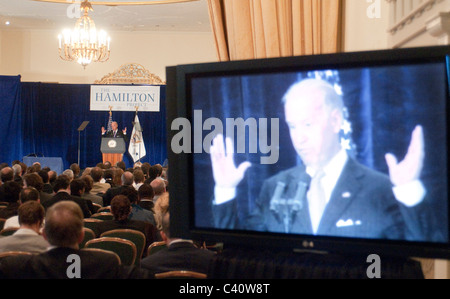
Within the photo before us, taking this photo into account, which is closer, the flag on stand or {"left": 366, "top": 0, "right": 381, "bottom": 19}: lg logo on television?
{"left": 366, "top": 0, "right": 381, "bottom": 19}: lg logo on television

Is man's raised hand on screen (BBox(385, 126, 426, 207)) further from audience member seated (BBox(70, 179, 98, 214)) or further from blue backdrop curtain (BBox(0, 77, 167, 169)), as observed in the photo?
blue backdrop curtain (BBox(0, 77, 167, 169))

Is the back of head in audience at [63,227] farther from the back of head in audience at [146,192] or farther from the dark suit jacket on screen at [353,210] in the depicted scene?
the back of head in audience at [146,192]

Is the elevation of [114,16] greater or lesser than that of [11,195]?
greater

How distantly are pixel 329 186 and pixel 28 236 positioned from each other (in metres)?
2.36

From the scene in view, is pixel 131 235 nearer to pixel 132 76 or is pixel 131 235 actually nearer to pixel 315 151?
pixel 315 151

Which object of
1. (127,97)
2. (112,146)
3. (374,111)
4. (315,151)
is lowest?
(315,151)

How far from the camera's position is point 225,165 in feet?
5.67

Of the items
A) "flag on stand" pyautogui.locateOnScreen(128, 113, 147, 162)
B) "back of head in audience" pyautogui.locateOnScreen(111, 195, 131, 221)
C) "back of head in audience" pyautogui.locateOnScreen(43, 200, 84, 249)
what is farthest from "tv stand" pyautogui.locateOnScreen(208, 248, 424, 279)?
"flag on stand" pyautogui.locateOnScreen(128, 113, 147, 162)

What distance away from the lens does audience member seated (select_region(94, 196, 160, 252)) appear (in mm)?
4141

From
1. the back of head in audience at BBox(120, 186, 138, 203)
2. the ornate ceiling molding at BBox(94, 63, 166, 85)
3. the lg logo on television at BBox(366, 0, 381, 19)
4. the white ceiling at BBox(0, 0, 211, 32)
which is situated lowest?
the back of head in audience at BBox(120, 186, 138, 203)

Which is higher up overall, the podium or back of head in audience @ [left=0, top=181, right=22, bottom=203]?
the podium

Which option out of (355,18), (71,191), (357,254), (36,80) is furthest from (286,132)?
(36,80)

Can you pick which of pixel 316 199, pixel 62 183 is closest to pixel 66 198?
pixel 62 183

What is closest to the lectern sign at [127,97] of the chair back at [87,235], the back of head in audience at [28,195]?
the back of head in audience at [28,195]
